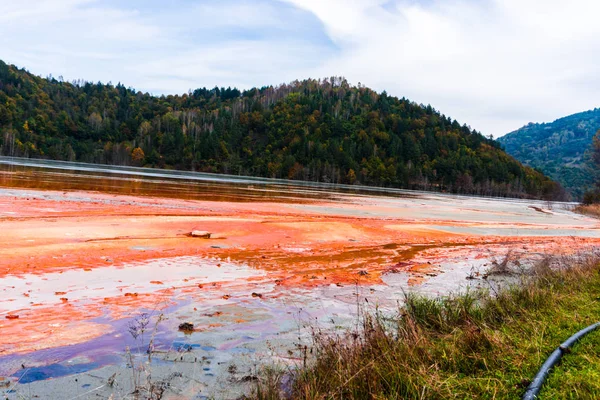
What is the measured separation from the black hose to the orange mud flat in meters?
5.95

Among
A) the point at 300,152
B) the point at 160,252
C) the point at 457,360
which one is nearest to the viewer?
the point at 457,360

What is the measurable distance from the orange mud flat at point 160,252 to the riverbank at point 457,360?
12.8 feet

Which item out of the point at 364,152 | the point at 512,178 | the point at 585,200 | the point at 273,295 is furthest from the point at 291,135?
the point at 273,295

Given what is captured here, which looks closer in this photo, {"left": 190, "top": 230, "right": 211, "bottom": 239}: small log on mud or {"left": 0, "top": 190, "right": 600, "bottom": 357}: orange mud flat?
{"left": 0, "top": 190, "right": 600, "bottom": 357}: orange mud flat

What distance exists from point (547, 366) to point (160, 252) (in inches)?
465

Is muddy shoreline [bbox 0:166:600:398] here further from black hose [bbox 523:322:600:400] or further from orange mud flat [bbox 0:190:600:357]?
black hose [bbox 523:322:600:400]

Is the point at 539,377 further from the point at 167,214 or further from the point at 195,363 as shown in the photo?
the point at 167,214

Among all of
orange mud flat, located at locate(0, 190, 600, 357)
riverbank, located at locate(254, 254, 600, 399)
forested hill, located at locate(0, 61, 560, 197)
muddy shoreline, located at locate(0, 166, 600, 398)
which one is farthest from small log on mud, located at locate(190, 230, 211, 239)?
forested hill, located at locate(0, 61, 560, 197)

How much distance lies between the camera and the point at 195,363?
20.5 feet

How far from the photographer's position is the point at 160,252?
14.2 m

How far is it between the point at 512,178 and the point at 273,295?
185 m

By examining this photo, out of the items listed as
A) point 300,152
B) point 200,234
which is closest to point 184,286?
point 200,234

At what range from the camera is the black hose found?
14.4 ft

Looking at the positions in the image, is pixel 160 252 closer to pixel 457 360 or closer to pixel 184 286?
pixel 184 286
